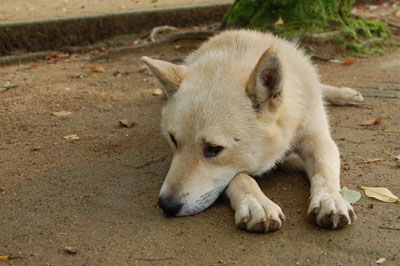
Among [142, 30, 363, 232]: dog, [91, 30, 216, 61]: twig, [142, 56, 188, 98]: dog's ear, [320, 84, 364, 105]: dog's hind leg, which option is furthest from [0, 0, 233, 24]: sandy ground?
[142, 30, 363, 232]: dog

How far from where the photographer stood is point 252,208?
2.98 m

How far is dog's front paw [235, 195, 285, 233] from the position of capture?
9.47 ft

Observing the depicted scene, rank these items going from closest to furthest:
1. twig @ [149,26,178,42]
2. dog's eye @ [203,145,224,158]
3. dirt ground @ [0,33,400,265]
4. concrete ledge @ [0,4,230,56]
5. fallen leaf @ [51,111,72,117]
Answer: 1. dirt ground @ [0,33,400,265]
2. dog's eye @ [203,145,224,158]
3. fallen leaf @ [51,111,72,117]
4. concrete ledge @ [0,4,230,56]
5. twig @ [149,26,178,42]

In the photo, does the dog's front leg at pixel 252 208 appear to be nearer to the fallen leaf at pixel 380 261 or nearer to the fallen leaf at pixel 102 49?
the fallen leaf at pixel 380 261

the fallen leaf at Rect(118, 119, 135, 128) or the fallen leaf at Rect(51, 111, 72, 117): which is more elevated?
the fallen leaf at Rect(118, 119, 135, 128)

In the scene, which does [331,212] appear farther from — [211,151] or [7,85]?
[7,85]

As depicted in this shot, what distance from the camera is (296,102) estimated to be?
11.9 ft

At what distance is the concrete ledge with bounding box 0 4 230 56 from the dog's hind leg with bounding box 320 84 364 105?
3.67m

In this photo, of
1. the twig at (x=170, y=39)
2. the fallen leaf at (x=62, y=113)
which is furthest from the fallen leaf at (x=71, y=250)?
the twig at (x=170, y=39)

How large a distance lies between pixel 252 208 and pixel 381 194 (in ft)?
2.94

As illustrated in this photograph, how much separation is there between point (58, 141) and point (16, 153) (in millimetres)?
412

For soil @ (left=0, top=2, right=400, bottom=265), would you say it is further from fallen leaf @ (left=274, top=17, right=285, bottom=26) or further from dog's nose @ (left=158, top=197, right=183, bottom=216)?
fallen leaf @ (left=274, top=17, right=285, bottom=26)

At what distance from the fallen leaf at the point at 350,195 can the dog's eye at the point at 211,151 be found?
85 centimetres

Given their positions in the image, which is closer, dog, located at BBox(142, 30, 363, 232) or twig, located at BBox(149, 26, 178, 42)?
dog, located at BBox(142, 30, 363, 232)
